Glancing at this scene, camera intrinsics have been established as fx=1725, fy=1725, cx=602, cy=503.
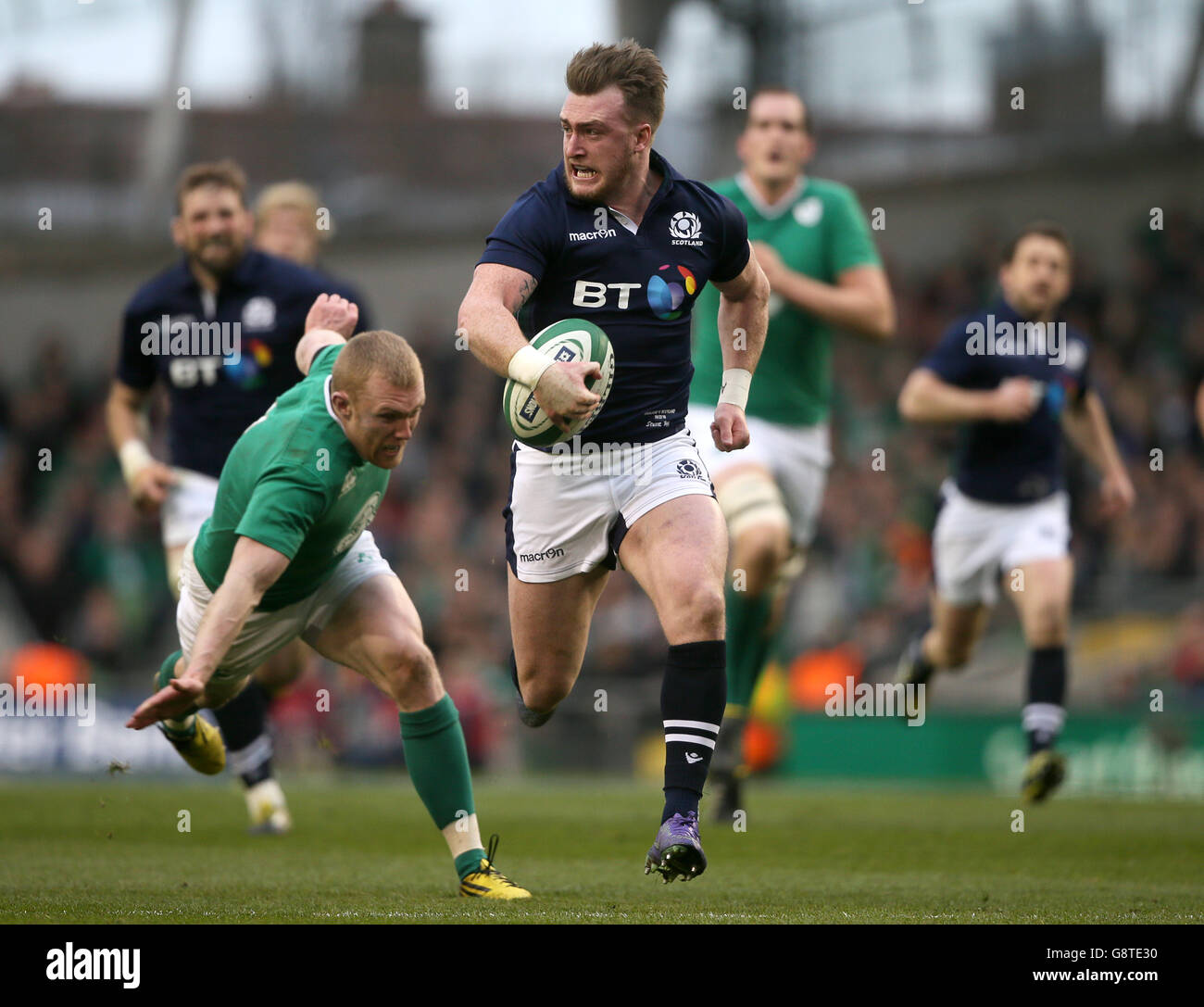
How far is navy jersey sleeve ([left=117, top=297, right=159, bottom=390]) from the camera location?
336 inches

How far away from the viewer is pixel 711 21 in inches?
869

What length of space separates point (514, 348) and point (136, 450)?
3799 millimetres

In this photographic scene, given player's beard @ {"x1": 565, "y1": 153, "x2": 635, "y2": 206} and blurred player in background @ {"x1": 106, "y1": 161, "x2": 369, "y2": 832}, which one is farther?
blurred player in background @ {"x1": 106, "y1": 161, "x2": 369, "y2": 832}

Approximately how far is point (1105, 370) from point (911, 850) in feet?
36.2

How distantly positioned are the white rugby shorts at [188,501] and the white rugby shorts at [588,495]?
9.65 feet

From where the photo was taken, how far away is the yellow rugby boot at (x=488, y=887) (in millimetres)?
5906

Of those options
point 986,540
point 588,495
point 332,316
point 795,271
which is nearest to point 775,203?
point 795,271

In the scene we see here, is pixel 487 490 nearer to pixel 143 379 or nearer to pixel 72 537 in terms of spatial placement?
pixel 72 537

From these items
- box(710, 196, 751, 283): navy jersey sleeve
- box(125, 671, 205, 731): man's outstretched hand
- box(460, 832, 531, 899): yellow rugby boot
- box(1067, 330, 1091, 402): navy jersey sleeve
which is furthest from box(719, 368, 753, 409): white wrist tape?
box(1067, 330, 1091, 402): navy jersey sleeve

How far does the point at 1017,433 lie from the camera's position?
388 inches
